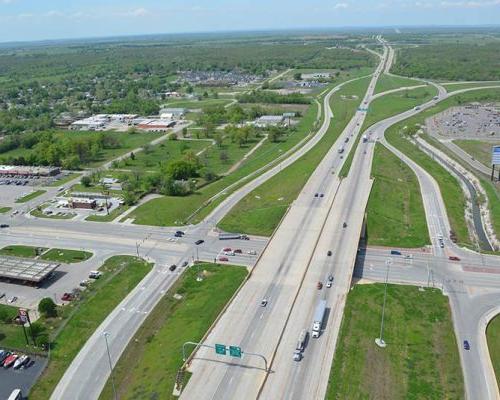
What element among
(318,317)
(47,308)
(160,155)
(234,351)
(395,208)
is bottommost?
(395,208)

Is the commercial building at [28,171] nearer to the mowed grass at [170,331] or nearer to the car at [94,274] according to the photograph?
the car at [94,274]

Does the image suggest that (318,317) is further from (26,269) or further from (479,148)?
(479,148)

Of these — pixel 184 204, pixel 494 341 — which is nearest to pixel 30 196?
pixel 184 204

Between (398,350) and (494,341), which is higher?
(398,350)

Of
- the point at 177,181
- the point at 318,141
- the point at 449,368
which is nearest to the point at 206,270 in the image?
the point at 449,368

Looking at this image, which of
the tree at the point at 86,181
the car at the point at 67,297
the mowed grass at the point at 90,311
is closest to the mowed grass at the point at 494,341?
the mowed grass at the point at 90,311

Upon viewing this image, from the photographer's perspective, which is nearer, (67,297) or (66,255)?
(67,297)

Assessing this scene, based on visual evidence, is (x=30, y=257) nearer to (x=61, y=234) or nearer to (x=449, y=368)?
(x=61, y=234)
